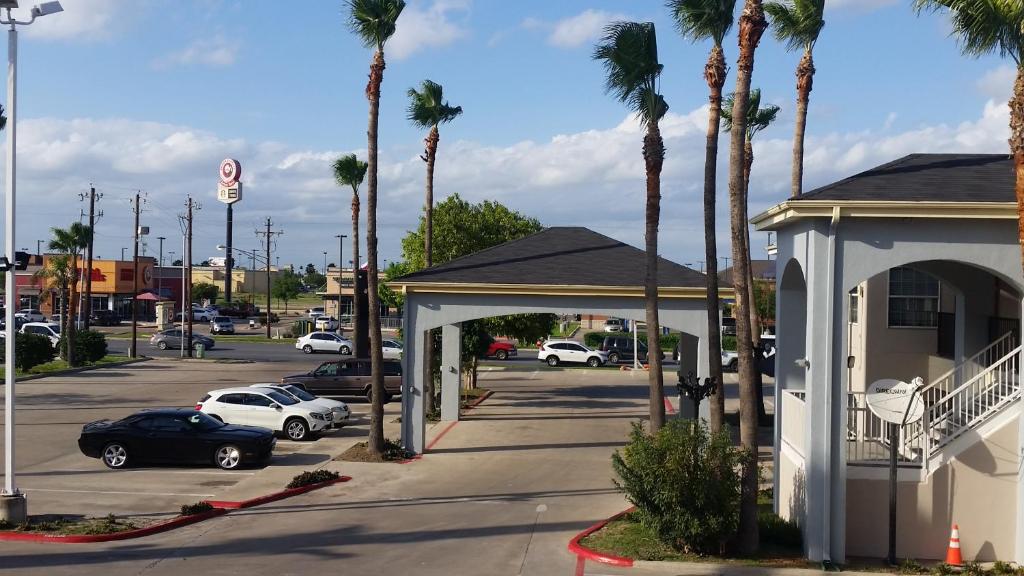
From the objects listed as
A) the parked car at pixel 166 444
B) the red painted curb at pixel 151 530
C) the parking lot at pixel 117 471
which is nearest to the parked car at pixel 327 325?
the parking lot at pixel 117 471

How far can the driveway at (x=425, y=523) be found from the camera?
45.5ft

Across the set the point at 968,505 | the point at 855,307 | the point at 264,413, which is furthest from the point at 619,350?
the point at 968,505

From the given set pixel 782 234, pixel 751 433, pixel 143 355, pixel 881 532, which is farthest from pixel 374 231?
pixel 143 355

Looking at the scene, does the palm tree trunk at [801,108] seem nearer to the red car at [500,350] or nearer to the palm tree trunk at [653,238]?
the palm tree trunk at [653,238]

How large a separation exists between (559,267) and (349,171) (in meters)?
14.7

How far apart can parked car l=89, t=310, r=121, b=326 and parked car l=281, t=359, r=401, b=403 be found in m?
57.5

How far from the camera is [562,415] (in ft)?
107

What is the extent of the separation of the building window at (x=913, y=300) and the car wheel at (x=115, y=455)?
17349 millimetres

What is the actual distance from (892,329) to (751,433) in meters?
9.56

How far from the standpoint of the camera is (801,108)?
2725 centimetres

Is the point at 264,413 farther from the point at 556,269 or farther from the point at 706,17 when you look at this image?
the point at 706,17

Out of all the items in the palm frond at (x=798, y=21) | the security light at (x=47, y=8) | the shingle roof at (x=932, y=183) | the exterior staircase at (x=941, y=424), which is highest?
the palm frond at (x=798, y=21)

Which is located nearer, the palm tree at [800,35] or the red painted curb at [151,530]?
the red painted curb at [151,530]

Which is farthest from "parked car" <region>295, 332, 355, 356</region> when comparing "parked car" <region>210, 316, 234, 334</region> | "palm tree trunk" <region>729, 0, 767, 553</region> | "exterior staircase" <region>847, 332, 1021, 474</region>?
"palm tree trunk" <region>729, 0, 767, 553</region>
